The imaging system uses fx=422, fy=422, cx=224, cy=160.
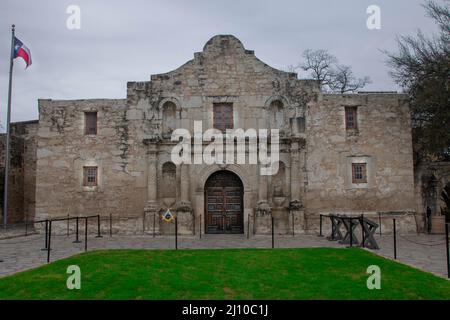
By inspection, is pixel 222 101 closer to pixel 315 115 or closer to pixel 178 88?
pixel 178 88

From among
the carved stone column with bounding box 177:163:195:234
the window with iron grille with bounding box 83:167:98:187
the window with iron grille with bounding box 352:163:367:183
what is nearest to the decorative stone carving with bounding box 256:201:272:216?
the carved stone column with bounding box 177:163:195:234

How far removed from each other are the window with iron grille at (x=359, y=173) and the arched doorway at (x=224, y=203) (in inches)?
183

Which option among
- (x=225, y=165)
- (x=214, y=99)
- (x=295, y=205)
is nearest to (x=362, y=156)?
(x=295, y=205)

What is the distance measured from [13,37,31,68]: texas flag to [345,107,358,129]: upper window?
14.1 meters

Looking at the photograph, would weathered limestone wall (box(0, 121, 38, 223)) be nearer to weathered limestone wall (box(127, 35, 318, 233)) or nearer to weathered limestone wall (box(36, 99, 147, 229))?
weathered limestone wall (box(36, 99, 147, 229))

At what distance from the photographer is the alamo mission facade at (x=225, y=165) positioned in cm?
1727

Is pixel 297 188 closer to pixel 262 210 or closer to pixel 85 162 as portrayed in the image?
pixel 262 210

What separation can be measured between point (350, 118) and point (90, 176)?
11233 mm

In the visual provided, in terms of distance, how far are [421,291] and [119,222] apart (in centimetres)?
1303

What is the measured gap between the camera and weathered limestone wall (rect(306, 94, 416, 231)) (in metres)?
17.2

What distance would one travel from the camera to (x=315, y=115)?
1762 cm

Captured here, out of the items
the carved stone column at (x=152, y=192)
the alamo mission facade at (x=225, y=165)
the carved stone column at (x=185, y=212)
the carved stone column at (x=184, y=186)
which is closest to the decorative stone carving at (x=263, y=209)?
the alamo mission facade at (x=225, y=165)

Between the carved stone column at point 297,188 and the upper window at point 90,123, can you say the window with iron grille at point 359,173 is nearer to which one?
the carved stone column at point 297,188

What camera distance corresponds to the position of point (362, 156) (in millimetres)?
17438
